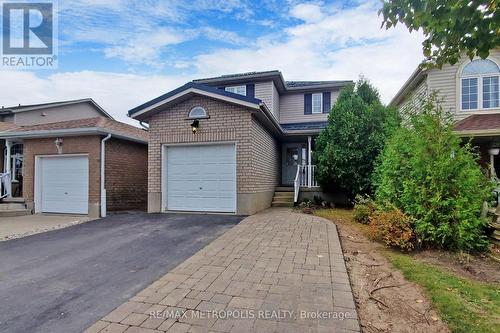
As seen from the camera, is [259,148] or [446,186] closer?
[446,186]

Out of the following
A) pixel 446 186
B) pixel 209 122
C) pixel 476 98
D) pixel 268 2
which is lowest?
pixel 446 186

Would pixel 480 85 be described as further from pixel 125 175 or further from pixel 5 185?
pixel 5 185

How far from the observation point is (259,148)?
10.5 m

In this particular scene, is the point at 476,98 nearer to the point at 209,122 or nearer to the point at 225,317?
the point at 209,122

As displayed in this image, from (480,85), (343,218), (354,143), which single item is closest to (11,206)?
(343,218)

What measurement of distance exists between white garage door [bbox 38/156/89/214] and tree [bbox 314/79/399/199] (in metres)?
9.29

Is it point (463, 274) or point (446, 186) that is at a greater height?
point (446, 186)

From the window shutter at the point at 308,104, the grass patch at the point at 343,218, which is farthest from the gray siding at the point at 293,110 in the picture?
the grass patch at the point at 343,218

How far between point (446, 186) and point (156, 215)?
8366 mm

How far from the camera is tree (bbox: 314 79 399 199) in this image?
1073 centimetres

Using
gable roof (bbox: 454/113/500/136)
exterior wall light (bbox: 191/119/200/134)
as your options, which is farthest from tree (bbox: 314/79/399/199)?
exterior wall light (bbox: 191/119/200/134)

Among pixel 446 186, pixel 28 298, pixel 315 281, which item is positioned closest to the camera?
pixel 28 298

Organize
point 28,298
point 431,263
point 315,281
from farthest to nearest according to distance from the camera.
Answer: point 431,263, point 315,281, point 28,298

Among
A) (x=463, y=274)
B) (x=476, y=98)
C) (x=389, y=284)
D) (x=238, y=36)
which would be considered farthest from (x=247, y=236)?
(x=476, y=98)
